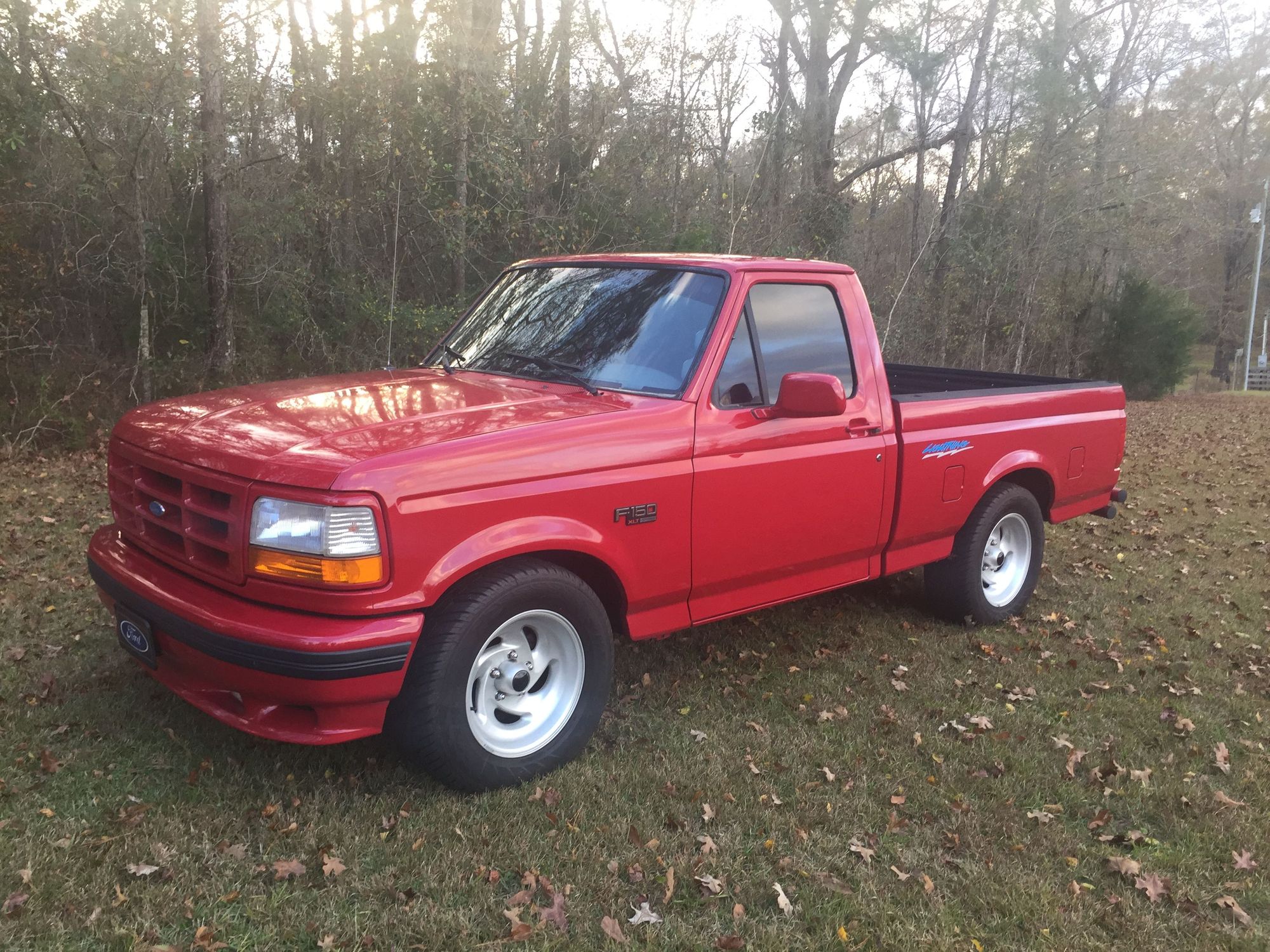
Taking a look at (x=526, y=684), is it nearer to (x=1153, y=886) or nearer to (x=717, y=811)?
(x=717, y=811)

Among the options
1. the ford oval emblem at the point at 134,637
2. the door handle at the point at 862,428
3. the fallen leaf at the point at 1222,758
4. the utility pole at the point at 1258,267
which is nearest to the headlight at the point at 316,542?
the ford oval emblem at the point at 134,637

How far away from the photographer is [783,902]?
3.06m

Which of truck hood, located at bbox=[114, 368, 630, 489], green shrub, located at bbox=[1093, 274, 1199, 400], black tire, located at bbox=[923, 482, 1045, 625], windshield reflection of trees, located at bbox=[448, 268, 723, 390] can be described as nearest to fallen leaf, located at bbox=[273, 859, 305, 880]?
truck hood, located at bbox=[114, 368, 630, 489]

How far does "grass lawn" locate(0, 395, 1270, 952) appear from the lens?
9.62ft

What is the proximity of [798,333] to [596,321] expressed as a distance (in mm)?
973

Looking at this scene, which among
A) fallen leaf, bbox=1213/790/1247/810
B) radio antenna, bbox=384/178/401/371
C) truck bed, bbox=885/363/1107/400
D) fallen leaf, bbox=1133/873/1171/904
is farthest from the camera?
radio antenna, bbox=384/178/401/371

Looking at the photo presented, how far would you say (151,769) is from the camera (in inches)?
141

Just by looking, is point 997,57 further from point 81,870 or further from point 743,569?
point 81,870

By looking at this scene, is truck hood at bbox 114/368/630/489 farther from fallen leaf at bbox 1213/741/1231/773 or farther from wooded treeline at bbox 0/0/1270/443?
wooded treeline at bbox 0/0/1270/443

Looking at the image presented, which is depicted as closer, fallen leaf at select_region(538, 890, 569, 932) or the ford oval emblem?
fallen leaf at select_region(538, 890, 569, 932)

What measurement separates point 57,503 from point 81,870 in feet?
18.7

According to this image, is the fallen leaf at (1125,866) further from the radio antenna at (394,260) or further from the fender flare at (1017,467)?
the radio antenna at (394,260)

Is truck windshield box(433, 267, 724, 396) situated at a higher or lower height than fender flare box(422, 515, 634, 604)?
higher

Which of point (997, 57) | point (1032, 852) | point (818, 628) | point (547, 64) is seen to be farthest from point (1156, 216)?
point (1032, 852)
